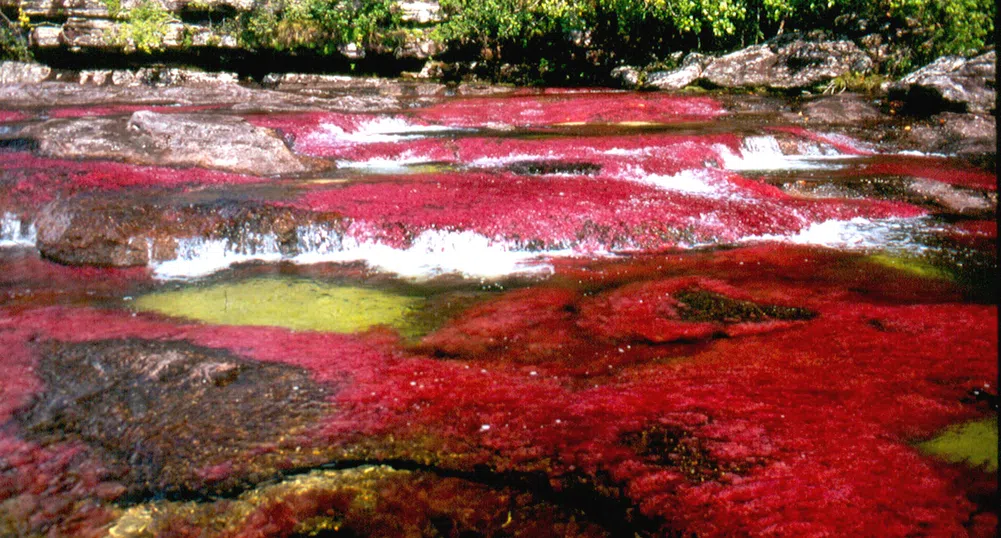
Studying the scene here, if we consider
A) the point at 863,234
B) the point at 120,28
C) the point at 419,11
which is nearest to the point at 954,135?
the point at 863,234

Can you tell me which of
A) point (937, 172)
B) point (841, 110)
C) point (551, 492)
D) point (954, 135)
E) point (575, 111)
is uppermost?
point (841, 110)

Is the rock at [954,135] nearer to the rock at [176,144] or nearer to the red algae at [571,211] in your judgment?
the red algae at [571,211]

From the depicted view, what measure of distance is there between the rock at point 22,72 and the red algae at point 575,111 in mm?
29285

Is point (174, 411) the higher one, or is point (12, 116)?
point (12, 116)

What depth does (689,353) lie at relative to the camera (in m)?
7.24

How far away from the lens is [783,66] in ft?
114

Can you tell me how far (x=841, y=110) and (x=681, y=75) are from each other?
11219mm

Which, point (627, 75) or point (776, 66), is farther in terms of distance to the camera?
point (627, 75)

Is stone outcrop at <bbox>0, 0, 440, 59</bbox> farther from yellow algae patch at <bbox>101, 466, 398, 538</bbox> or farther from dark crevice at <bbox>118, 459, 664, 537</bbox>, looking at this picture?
yellow algae patch at <bbox>101, 466, 398, 538</bbox>

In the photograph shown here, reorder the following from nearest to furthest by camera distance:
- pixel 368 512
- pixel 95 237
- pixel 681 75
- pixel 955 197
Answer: pixel 368 512, pixel 95 237, pixel 955 197, pixel 681 75

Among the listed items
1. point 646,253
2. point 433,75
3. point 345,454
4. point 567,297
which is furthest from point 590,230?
point 433,75

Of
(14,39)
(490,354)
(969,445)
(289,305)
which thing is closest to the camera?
(969,445)

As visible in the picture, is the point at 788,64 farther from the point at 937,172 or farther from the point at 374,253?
the point at 374,253

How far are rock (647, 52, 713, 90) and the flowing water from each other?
2087 centimetres
